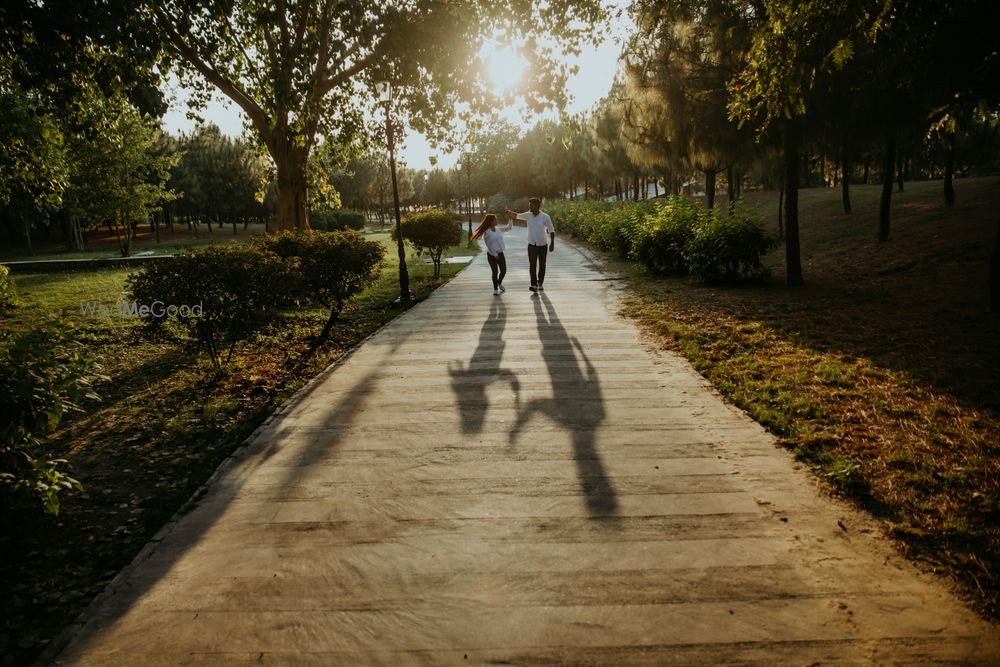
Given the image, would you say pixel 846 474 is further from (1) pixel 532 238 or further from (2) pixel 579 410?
(1) pixel 532 238

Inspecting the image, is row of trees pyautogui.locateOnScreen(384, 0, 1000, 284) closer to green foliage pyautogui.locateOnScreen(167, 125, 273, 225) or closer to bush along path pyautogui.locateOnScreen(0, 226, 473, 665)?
bush along path pyautogui.locateOnScreen(0, 226, 473, 665)

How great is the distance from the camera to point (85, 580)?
110 inches

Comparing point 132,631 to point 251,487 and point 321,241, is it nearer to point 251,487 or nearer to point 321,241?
point 251,487

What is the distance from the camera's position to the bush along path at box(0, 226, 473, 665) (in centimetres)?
288

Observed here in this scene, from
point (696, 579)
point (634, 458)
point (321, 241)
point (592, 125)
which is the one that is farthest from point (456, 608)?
point (592, 125)

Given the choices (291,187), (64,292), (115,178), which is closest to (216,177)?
(115,178)

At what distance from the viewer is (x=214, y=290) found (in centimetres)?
604

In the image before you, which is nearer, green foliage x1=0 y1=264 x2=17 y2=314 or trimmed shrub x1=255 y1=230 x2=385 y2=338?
trimmed shrub x1=255 y1=230 x2=385 y2=338

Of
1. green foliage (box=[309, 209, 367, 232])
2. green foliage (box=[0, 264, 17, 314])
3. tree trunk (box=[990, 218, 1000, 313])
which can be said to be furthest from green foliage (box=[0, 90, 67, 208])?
green foliage (box=[309, 209, 367, 232])

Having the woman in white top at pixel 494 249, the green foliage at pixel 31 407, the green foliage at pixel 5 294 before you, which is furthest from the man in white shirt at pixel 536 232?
the green foliage at pixel 5 294

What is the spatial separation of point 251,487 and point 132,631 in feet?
4.23

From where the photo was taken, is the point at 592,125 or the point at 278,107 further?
the point at 592,125

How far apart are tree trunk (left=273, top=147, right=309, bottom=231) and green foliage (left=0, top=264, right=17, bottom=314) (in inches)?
219

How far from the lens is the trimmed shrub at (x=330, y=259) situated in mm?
9656
